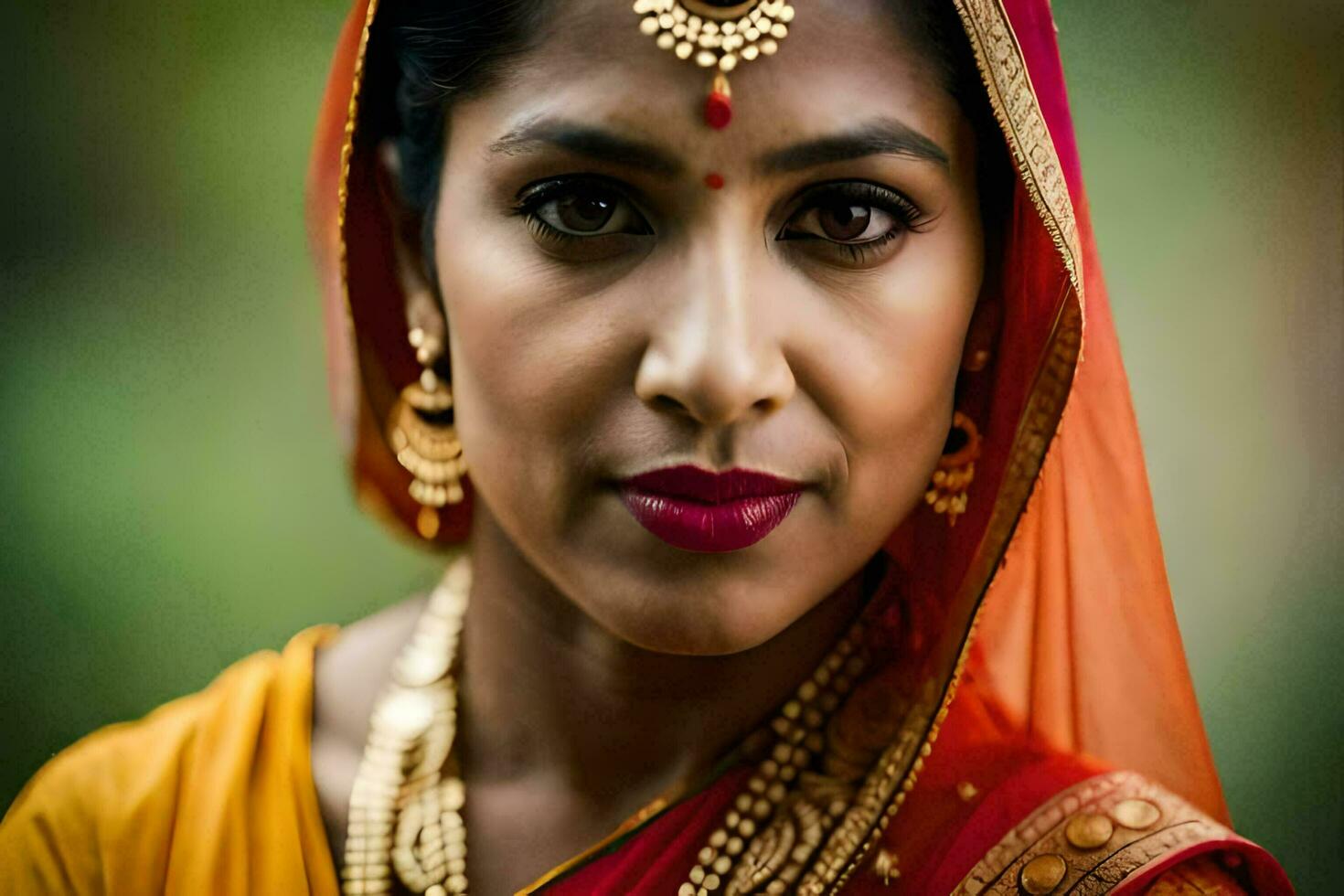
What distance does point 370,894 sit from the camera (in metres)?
0.93

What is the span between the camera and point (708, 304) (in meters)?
0.70

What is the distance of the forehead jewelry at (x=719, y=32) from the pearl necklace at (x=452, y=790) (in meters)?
0.42

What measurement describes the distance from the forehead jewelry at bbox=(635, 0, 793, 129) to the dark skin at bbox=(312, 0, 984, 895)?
0.01 meters

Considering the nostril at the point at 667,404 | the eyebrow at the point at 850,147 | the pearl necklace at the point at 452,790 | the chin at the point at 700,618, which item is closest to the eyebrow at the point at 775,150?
the eyebrow at the point at 850,147

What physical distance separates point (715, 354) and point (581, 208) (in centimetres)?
14

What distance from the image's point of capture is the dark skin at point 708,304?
703 millimetres

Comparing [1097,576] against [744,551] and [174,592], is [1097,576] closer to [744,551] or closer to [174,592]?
[744,551]

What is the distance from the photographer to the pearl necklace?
85cm

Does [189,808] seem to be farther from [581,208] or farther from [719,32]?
[719,32]

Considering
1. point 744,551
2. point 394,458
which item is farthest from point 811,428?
point 394,458

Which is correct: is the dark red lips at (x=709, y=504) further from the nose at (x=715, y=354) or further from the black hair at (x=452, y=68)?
the black hair at (x=452, y=68)

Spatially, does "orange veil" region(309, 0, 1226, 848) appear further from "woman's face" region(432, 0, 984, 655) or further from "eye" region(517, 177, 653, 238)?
"eye" region(517, 177, 653, 238)

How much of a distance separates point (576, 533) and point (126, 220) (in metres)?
0.59

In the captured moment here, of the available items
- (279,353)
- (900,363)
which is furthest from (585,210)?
(279,353)
